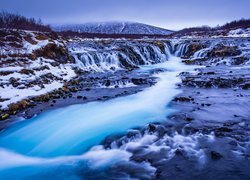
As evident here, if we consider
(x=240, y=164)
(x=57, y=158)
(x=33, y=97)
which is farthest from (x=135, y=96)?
(x=240, y=164)

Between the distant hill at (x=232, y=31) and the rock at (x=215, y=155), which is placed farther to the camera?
the distant hill at (x=232, y=31)

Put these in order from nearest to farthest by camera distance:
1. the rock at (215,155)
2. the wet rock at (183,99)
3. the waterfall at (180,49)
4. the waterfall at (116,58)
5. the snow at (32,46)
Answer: the rock at (215,155), the wet rock at (183,99), the snow at (32,46), the waterfall at (116,58), the waterfall at (180,49)

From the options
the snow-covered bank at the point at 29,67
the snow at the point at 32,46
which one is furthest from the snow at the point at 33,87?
the snow at the point at 32,46

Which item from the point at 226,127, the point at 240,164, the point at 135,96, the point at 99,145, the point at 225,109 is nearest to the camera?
the point at 240,164

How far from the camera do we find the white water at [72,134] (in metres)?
7.75

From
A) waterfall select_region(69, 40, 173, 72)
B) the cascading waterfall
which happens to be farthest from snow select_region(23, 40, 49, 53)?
the cascading waterfall

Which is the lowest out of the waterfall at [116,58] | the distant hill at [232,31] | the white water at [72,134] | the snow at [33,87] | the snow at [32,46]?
the white water at [72,134]

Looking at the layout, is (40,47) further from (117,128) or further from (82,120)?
(117,128)

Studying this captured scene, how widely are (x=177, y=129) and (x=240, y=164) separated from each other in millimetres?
2862

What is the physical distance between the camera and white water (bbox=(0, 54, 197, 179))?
25.4ft

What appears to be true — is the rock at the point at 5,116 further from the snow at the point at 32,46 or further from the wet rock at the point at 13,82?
the snow at the point at 32,46

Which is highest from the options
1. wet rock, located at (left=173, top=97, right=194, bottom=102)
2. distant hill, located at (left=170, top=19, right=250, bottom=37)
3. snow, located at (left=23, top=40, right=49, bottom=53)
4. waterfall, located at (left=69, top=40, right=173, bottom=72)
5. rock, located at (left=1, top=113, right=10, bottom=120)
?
distant hill, located at (left=170, top=19, right=250, bottom=37)

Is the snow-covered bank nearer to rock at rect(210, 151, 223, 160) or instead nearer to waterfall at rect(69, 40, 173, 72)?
waterfall at rect(69, 40, 173, 72)

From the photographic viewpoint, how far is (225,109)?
1192cm
